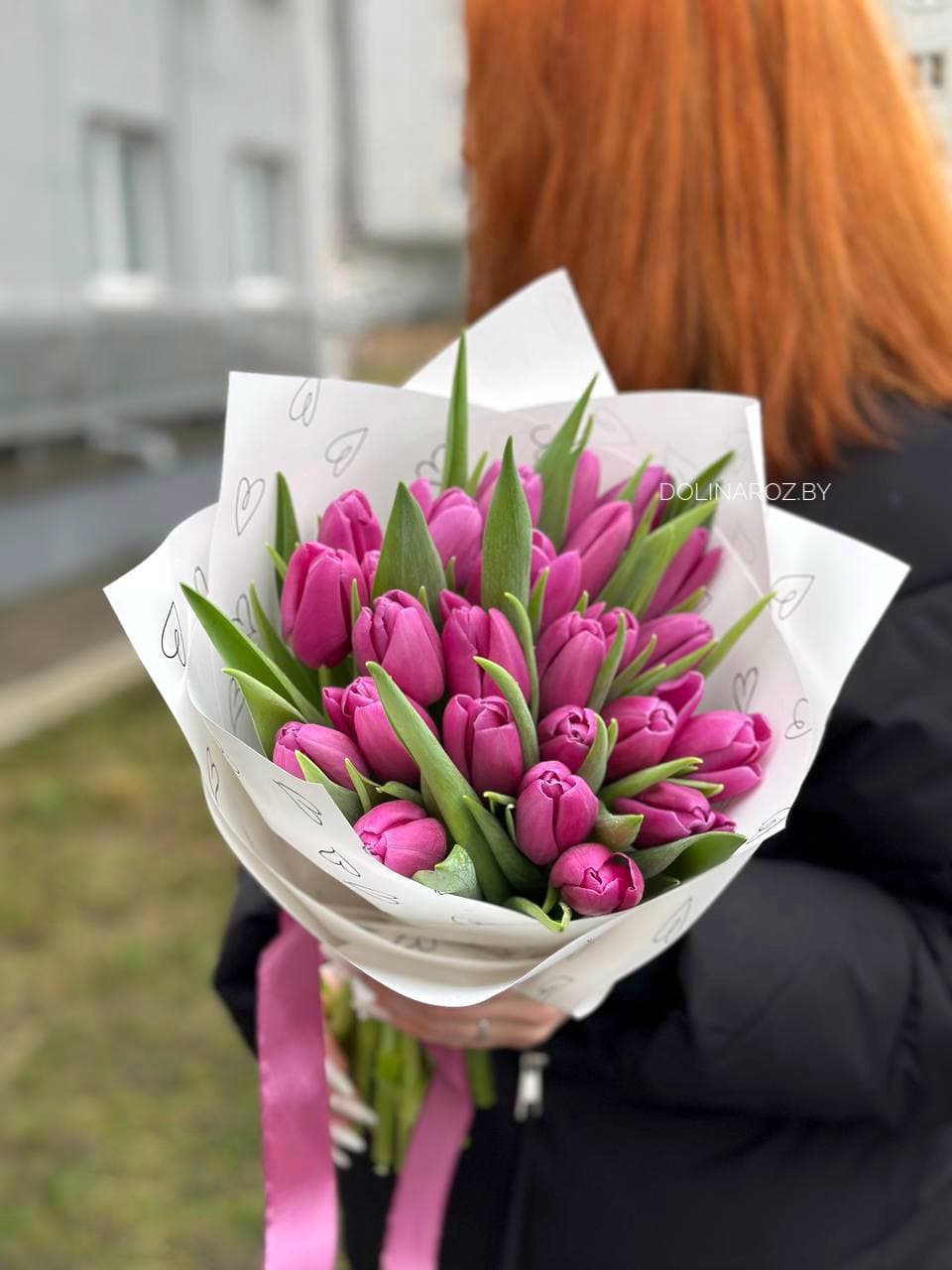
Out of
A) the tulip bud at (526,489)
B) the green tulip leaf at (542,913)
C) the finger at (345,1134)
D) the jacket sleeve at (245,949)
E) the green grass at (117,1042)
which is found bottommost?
the green grass at (117,1042)

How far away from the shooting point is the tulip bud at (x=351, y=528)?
735 mm

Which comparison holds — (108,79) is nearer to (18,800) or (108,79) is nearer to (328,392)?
(18,800)

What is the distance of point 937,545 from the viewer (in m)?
0.91

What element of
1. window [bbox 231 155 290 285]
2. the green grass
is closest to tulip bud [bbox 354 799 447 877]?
the green grass

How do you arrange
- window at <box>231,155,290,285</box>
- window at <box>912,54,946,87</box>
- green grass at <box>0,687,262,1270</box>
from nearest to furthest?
window at <box>912,54,946,87</box>, green grass at <box>0,687,262,1270</box>, window at <box>231,155,290,285</box>

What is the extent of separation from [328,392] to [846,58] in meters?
0.55

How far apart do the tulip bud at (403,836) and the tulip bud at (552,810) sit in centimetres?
5

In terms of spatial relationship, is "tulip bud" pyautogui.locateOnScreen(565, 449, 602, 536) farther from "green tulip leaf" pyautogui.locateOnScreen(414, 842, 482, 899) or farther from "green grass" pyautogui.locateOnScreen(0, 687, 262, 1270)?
"green grass" pyautogui.locateOnScreen(0, 687, 262, 1270)

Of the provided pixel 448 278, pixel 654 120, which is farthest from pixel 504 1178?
pixel 448 278

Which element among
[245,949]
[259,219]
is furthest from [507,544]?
[259,219]

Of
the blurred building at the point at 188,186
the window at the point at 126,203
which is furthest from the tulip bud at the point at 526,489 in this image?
the window at the point at 126,203

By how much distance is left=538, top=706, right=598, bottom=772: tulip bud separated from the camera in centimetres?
67

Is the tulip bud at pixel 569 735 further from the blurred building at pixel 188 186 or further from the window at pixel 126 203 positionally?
the window at pixel 126 203

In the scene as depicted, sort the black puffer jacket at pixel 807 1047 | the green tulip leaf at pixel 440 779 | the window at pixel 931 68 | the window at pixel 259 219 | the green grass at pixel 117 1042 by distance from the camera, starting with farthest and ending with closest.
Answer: the window at pixel 259 219 < the green grass at pixel 117 1042 < the window at pixel 931 68 < the black puffer jacket at pixel 807 1047 < the green tulip leaf at pixel 440 779
